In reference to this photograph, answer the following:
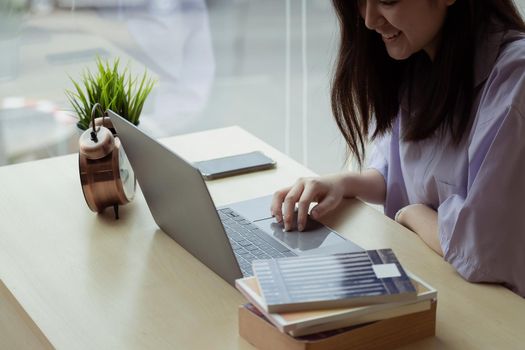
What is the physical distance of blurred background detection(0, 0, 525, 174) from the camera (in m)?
3.42

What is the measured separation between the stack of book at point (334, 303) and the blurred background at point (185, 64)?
2109 mm

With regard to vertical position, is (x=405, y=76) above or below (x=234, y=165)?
above

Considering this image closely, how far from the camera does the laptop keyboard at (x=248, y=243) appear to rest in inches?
61.7

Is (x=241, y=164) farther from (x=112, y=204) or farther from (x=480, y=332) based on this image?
(x=480, y=332)

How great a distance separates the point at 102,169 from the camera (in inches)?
69.1

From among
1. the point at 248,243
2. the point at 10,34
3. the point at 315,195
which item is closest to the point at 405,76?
the point at 315,195

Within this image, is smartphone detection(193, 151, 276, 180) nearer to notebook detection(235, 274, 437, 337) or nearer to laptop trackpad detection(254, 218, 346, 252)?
laptop trackpad detection(254, 218, 346, 252)

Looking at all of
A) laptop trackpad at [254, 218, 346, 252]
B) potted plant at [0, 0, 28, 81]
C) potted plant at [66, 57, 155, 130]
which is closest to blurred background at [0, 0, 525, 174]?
potted plant at [0, 0, 28, 81]

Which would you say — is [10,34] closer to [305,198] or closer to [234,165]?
[234,165]

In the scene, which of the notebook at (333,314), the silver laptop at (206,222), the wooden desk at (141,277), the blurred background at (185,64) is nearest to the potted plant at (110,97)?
the wooden desk at (141,277)

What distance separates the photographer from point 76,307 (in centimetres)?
145

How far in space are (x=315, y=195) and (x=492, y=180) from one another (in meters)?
0.36

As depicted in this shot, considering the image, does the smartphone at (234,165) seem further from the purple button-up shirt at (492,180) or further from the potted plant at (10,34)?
the potted plant at (10,34)

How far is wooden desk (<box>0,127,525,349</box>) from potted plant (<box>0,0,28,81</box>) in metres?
1.42
